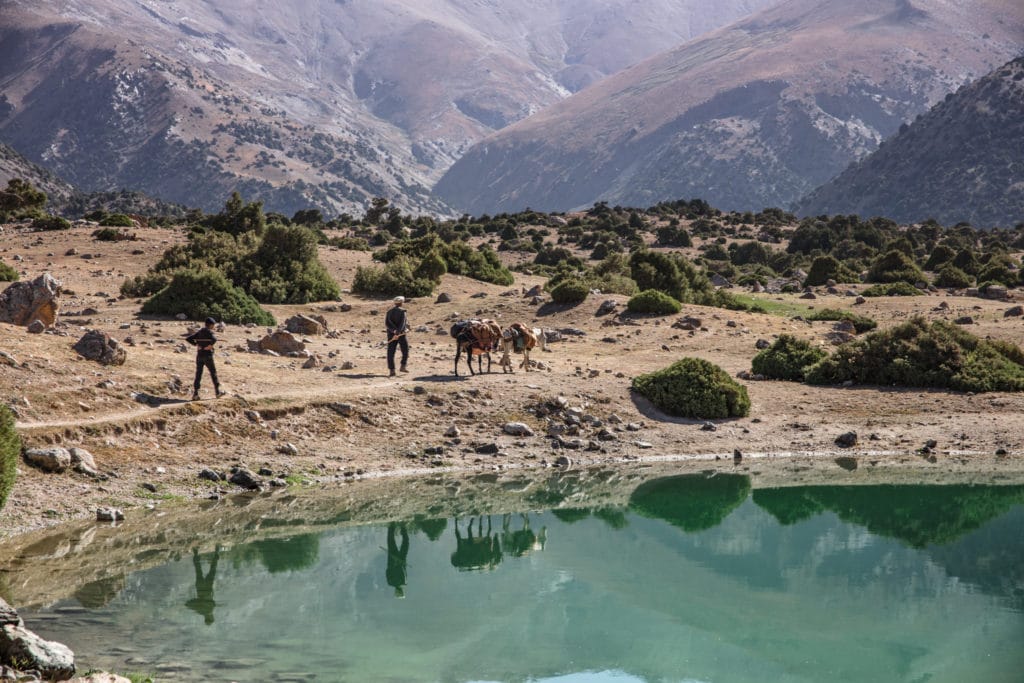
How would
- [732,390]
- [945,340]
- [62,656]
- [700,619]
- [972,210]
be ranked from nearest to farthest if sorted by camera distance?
[62,656] → [700,619] → [732,390] → [945,340] → [972,210]

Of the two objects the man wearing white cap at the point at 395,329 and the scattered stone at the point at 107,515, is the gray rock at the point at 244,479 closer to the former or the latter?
the scattered stone at the point at 107,515

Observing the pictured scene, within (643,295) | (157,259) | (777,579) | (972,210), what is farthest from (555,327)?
(972,210)

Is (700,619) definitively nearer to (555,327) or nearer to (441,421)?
(441,421)

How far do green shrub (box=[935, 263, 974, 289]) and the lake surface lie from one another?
29.3 metres

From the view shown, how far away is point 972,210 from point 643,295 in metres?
116

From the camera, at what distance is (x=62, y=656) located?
30.0 feet

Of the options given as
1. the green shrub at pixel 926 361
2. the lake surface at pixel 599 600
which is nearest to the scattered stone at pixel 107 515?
the lake surface at pixel 599 600


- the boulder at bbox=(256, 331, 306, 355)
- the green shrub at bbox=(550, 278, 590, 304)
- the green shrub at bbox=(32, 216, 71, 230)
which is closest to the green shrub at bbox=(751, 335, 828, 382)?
the green shrub at bbox=(550, 278, 590, 304)

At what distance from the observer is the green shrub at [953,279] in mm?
45344

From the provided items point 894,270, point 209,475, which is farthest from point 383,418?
point 894,270

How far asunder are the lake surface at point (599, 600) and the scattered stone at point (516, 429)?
13.8 feet

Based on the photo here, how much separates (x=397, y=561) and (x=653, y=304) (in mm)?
20613

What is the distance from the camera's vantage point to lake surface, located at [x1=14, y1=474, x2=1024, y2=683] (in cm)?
1080

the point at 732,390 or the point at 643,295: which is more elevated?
the point at 643,295
